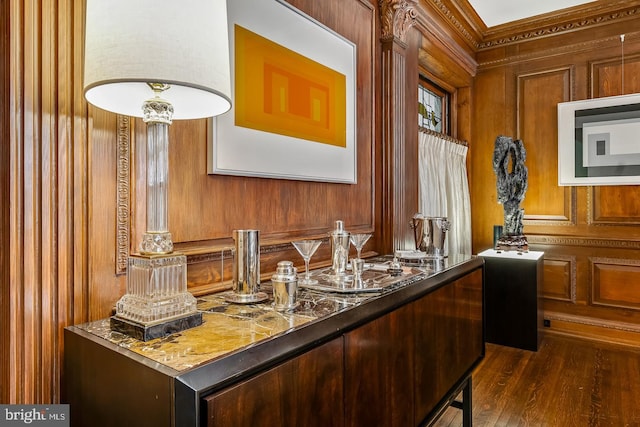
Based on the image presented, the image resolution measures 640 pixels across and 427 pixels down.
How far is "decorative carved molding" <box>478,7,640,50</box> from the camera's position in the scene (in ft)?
10.7

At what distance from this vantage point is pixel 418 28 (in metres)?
2.75

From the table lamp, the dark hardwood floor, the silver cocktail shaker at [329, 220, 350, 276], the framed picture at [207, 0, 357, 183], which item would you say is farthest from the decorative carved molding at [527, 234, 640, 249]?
the table lamp

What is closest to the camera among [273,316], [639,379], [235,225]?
[273,316]

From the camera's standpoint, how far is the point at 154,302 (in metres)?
0.91

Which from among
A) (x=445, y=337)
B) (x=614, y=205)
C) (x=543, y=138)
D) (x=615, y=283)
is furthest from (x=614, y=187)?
(x=445, y=337)

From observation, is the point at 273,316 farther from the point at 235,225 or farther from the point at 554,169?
the point at 554,169

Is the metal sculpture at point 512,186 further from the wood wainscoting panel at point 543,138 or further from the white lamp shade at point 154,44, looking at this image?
the white lamp shade at point 154,44

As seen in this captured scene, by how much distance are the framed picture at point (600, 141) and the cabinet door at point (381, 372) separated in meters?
2.98

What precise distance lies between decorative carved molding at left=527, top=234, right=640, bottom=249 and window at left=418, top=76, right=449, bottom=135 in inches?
51.5

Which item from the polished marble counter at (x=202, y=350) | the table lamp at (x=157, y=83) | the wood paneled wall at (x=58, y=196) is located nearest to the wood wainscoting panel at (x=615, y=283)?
the polished marble counter at (x=202, y=350)

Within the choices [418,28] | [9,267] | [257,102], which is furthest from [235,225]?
[418,28]

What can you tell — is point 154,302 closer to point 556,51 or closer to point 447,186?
point 447,186

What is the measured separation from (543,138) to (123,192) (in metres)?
3.69

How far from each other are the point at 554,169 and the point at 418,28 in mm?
1905
